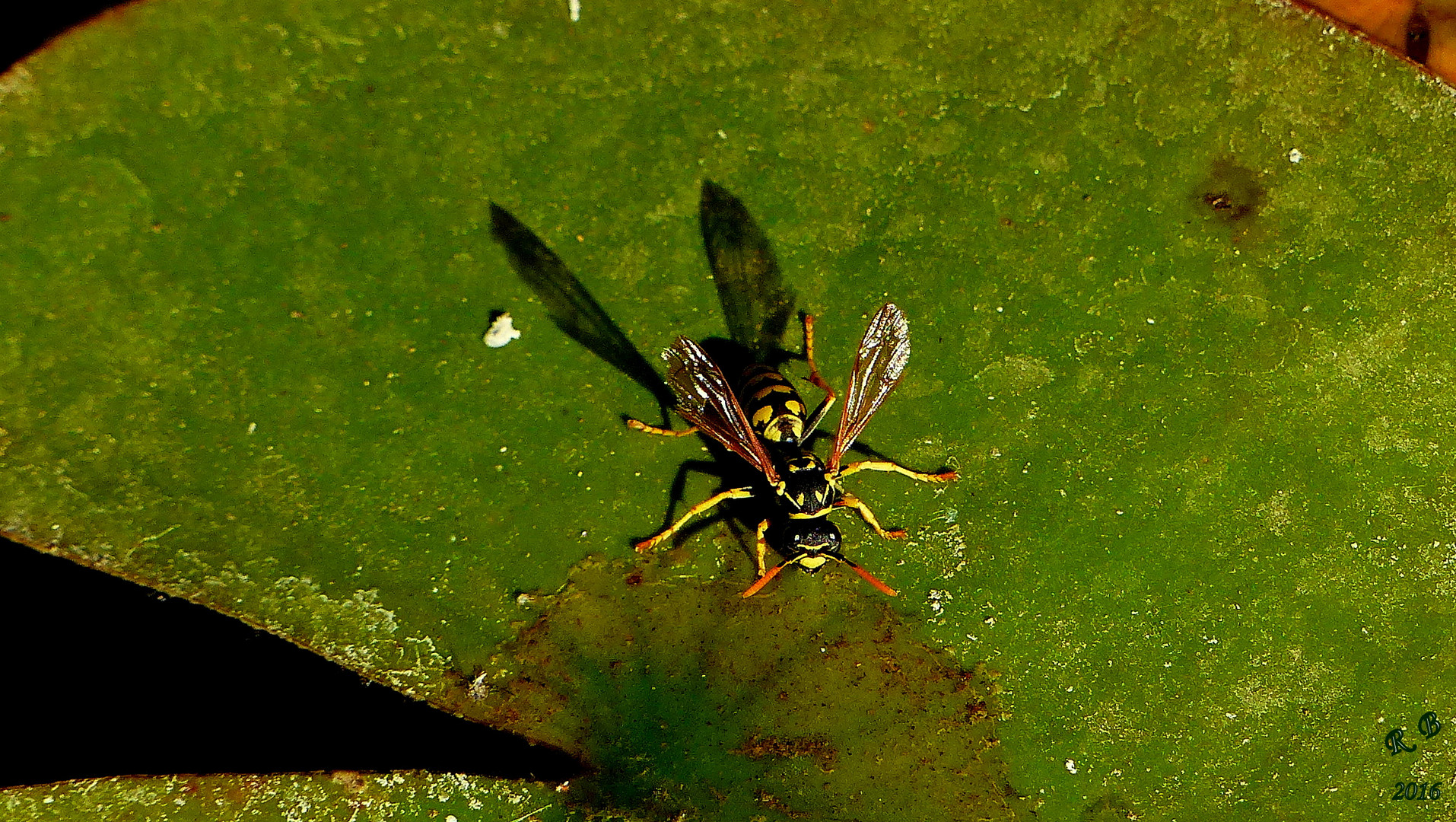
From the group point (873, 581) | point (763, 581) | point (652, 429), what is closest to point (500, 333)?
point (652, 429)

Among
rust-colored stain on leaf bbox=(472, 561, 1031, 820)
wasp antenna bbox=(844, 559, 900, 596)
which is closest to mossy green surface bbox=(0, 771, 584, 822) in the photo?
rust-colored stain on leaf bbox=(472, 561, 1031, 820)

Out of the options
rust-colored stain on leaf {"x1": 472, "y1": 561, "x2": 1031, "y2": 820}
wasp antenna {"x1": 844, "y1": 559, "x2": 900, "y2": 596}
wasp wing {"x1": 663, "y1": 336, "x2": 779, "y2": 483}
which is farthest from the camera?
rust-colored stain on leaf {"x1": 472, "y1": 561, "x2": 1031, "y2": 820}

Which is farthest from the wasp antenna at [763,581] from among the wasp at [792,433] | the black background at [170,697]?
the black background at [170,697]

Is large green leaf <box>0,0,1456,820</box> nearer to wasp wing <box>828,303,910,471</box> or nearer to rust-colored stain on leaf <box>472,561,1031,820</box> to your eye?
rust-colored stain on leaf <box>472,561,1031,820</box>

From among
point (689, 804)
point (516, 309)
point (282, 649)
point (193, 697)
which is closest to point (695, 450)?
point (516, 309)

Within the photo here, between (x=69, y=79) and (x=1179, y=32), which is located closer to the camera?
(x=69, y=79)

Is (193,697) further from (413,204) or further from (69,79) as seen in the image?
(69,79)

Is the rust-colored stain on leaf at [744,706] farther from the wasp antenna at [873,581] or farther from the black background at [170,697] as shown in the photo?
the black background at [170,697]
